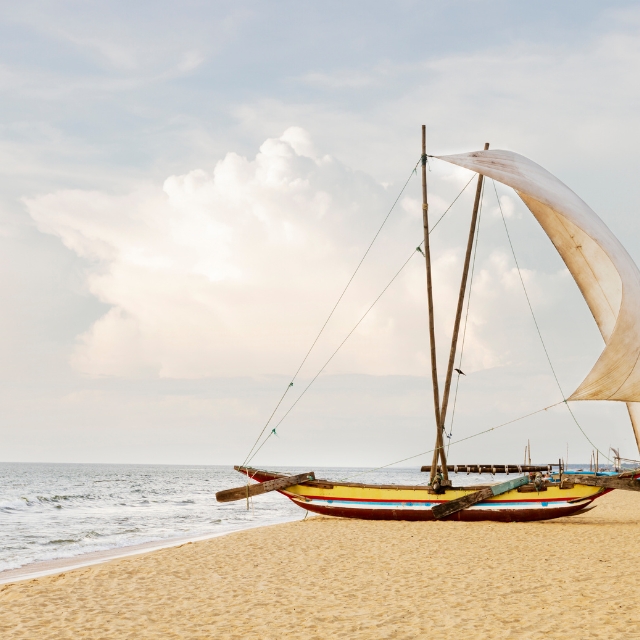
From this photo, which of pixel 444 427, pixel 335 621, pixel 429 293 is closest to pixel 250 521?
pixel 444 427

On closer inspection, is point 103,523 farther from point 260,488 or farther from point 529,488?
point 529,488

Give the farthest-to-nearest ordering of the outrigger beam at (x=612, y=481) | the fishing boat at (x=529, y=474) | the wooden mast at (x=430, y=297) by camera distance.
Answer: the wooden mast at (x=430, y=297) < the fishing boat at (x=529, y=474) < the outrigger beam at (x=612, y=481)

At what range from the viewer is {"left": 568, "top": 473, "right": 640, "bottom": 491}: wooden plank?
1859 cm

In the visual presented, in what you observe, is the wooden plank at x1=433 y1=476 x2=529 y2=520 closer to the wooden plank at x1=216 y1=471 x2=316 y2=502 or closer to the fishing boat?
the fishing boat

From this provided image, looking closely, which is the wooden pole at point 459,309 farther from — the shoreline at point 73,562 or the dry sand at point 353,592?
the shoreline at point 73,562

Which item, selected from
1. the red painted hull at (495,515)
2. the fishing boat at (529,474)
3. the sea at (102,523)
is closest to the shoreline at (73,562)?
the sea at (102,523)

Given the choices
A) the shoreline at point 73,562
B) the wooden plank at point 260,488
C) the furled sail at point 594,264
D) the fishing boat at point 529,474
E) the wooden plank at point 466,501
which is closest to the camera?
the shoreline at point 73,562

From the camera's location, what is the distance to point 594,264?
19828 millimetres

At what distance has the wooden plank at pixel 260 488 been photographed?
2116cm

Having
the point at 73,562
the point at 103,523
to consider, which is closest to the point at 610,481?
the point at 73,562

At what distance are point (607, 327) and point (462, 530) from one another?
7586mm

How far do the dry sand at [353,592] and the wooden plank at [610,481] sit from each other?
2.52 metres

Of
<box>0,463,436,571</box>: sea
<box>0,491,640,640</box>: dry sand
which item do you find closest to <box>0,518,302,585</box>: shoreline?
<box>0,463,436,571</box>: sea

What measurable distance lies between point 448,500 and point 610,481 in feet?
14.9
